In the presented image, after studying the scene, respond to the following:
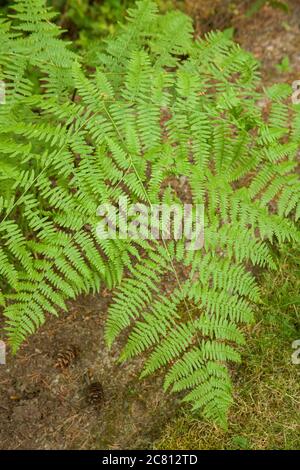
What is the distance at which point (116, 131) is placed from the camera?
3.17m

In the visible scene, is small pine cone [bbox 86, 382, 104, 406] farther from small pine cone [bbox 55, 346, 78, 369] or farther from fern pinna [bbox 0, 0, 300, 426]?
fern pinna [bbox 0, 0, 300, 426]

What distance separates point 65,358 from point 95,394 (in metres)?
0.30

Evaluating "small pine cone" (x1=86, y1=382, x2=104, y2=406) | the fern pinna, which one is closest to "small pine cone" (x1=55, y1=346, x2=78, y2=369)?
"small pine cone" (x1=86, y1=382, x2=104, y2=406)

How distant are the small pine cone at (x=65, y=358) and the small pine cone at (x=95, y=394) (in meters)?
0.21

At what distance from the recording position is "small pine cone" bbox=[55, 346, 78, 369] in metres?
3.30

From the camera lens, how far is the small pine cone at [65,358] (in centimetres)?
330

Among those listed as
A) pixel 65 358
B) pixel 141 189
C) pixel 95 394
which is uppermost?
pixel 141 189

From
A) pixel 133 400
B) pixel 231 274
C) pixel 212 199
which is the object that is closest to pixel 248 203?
pixel 212 199

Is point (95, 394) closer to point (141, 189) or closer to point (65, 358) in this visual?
point (65, 358)

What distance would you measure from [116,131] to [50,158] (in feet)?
1.45

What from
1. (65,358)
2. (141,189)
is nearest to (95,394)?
(65,358)

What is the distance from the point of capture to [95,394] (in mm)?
3221

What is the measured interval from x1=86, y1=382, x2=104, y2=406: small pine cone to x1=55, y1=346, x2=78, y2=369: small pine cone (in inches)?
8.3
